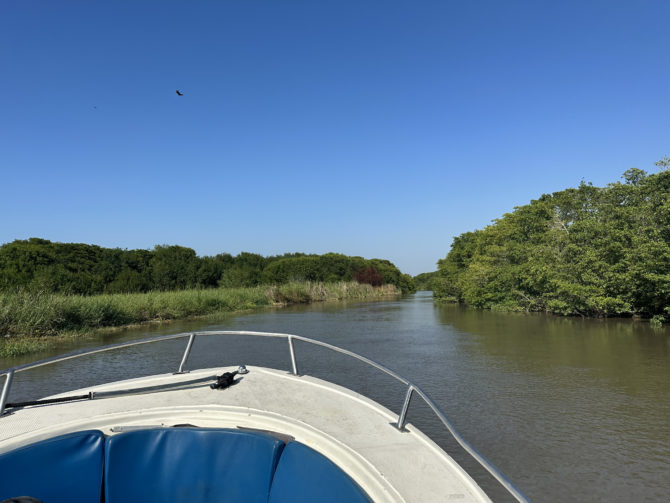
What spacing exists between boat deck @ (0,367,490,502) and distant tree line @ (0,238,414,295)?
19.0 meters

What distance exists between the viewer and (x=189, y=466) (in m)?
2.10

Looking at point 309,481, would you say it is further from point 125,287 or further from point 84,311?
point 125,287

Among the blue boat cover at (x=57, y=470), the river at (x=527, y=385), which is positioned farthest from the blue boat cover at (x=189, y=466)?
the river at (x=527, y=385)

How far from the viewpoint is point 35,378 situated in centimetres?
815

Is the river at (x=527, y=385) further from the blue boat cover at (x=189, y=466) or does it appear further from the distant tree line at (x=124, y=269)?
the distant tree line at (x=124, y=269)

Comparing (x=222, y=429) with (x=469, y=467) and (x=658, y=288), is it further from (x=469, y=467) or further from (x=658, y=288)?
(x=658, y=288)

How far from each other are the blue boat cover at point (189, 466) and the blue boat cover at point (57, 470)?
0.22 ft

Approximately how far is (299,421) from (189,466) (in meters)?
0.56

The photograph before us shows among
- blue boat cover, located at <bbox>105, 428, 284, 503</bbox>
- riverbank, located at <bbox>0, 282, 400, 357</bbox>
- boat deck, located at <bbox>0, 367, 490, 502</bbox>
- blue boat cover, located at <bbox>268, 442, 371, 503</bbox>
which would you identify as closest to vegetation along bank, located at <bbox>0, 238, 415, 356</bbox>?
riverbank, located at <bbox>0, 282, 400, 357</bbox>

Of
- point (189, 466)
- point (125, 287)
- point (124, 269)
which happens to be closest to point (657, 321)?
point (189, 466)

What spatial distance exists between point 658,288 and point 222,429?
44.6 ft

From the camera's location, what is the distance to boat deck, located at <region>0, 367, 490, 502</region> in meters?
1.76

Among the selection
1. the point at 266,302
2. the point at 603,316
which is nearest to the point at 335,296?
the point at 266,302

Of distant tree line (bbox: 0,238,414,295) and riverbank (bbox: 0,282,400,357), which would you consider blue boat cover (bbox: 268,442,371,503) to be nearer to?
riverbank (bbox: 0,282,400,357)
